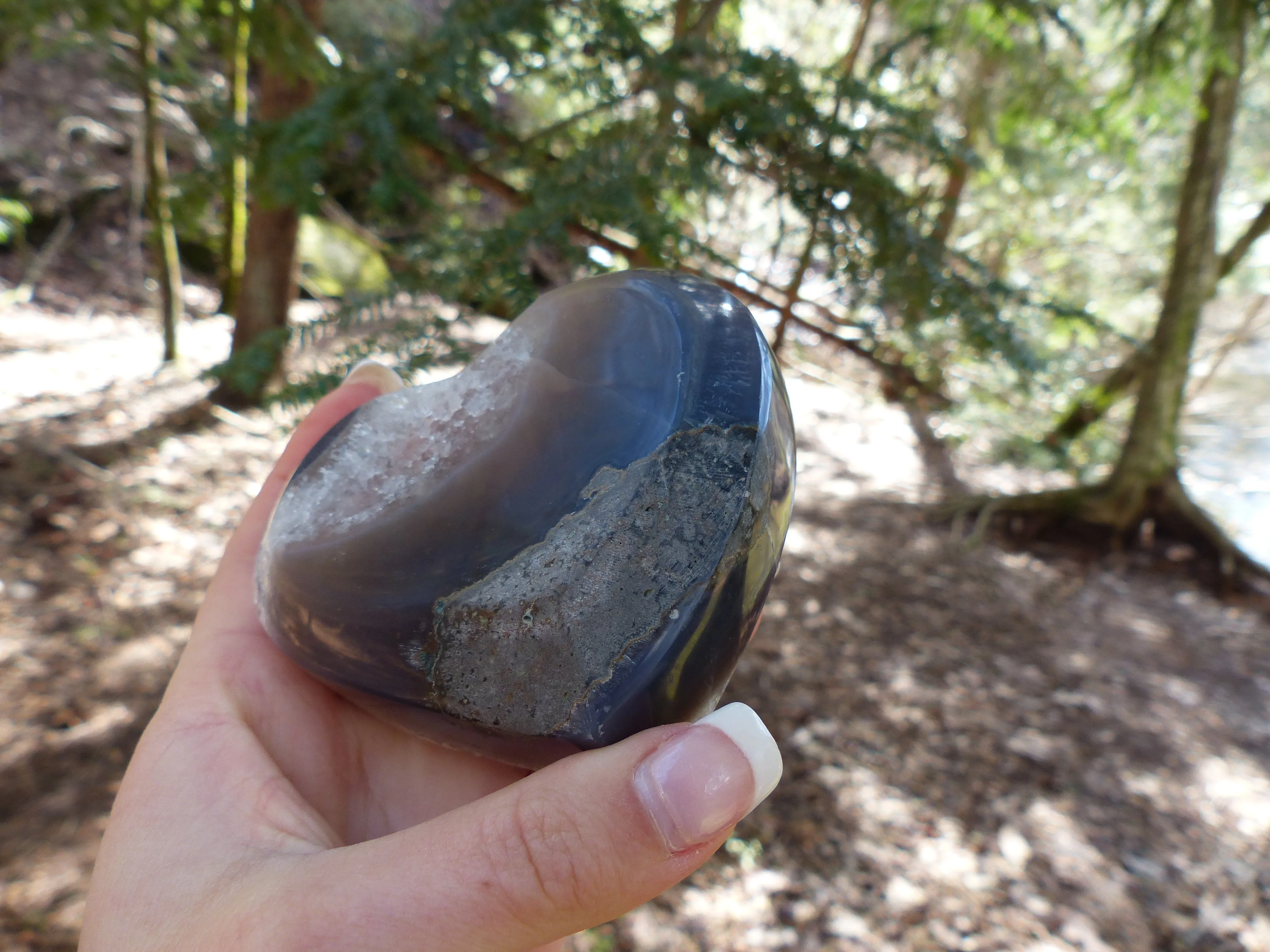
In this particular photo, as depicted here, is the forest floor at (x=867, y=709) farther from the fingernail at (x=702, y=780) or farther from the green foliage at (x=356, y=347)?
the fingernail at (x=702, y=780)

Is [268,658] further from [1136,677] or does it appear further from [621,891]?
[1136,677]

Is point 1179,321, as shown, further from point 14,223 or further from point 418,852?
point 14,223

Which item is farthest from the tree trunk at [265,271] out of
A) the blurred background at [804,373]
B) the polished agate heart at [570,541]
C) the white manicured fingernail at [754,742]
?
the white manicured fingernail at [754,742]

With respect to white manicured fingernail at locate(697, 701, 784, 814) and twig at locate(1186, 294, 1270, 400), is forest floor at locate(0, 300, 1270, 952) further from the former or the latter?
twig at locate(1186, 294, 1270, 400)

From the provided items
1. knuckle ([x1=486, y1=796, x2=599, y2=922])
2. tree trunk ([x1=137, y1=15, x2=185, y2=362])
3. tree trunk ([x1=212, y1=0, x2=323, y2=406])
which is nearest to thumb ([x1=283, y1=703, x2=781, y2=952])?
knuckle ([x1=486, y1=796, x2=599, y2=922])

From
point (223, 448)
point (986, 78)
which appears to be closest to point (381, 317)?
point (223, 448)

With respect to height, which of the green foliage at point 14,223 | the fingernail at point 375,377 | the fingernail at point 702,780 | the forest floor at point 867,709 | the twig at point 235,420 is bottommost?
the forest floor at point 867,709

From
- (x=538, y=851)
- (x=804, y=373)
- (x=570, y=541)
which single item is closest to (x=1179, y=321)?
(x=804, y=373)
